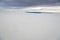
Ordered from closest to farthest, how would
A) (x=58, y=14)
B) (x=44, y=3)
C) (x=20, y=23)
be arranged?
(x=44, y=3) < (x=58, y=14) < (x=20, y=23)

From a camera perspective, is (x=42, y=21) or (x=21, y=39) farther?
(x=21, y=39)

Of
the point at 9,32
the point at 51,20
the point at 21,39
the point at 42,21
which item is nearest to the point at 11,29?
the point at 9,32

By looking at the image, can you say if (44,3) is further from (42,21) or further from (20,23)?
(20,23)

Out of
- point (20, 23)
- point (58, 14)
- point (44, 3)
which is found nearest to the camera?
point (44, 3)

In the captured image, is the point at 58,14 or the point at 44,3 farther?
the point at 58,14

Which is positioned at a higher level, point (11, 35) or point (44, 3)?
point (44, 3)

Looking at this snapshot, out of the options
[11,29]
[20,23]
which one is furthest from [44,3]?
[11,29]

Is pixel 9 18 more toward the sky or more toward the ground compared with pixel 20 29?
more toward the sky

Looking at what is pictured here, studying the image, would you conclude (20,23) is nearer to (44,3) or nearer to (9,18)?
(9,18)

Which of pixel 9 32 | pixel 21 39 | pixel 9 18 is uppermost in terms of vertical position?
pixel 9 18
